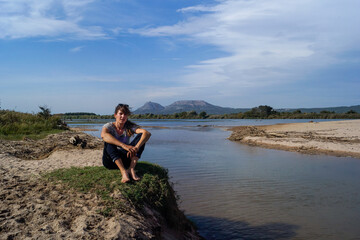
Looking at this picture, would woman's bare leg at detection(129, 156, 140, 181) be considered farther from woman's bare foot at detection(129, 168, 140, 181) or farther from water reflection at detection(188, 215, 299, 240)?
water reflection at detection(188, 215, 299, 240)

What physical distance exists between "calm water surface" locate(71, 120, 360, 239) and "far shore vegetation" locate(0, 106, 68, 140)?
23.8 ft

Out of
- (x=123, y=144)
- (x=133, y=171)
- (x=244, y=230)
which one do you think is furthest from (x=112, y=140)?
(x=244, y=230)

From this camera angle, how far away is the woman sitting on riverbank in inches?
197

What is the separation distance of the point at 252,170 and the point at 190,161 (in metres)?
2.91

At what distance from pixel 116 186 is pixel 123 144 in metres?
0.78

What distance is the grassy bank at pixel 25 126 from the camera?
13.5 meters

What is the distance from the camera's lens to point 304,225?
5703 millimetres

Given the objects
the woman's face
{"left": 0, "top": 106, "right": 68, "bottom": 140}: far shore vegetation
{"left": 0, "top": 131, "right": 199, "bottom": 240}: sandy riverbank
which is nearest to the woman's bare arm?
the woman's face

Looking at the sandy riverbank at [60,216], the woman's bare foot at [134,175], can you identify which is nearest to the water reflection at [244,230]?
the sandy riverbank at [60,216]

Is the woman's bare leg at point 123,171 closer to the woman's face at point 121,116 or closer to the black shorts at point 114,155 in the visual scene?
→ the black shorts at point 114,155

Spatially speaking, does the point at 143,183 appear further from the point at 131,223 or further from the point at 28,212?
the point at 28,212

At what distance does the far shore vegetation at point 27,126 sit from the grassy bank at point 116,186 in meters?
8.93

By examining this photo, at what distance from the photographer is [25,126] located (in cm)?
1509

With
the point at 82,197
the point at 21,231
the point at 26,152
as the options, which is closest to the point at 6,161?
the point at 26,152
